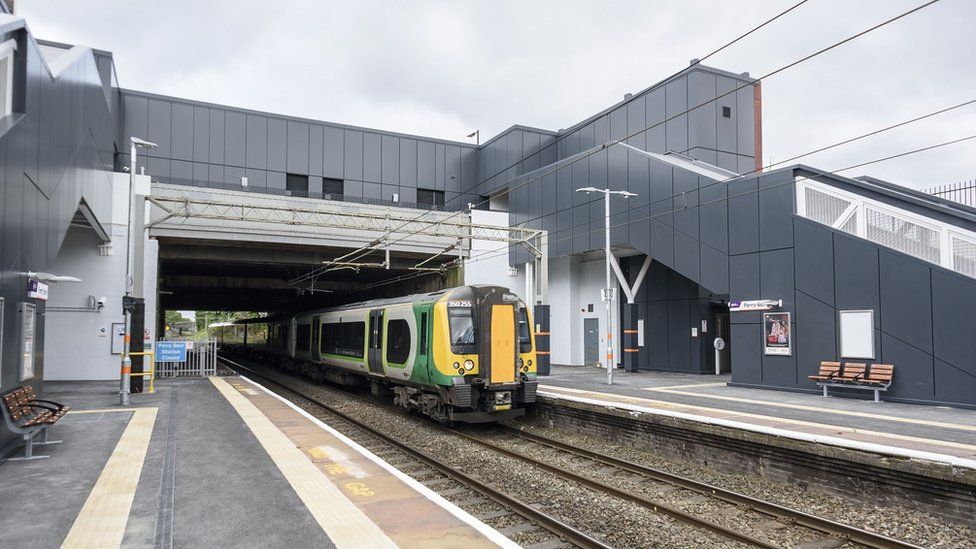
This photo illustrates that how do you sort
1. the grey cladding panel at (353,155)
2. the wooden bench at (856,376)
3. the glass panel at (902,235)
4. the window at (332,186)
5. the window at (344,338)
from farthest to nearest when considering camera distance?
the grey cladding panel at (353,155) → the window at (332,186) → the window at (344,338) → the wooden bench at (856,376) → the glass panel at (902,235)

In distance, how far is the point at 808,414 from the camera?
11.9 meters

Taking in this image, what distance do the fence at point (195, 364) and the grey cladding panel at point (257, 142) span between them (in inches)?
391

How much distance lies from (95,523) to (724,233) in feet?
56.3

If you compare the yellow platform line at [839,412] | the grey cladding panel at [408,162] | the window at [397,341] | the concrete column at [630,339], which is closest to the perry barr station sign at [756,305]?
the yellow platform line at [839,412]

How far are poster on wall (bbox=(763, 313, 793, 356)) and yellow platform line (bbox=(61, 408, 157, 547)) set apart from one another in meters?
15.1

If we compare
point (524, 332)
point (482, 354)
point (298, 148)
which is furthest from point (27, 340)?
point (298, 148)

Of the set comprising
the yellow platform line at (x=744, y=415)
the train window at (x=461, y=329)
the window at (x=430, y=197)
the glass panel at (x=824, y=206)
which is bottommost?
the yellow platform line at (x=744, y=415)

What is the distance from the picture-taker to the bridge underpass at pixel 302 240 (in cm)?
2314

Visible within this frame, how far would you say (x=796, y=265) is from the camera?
1642 cm

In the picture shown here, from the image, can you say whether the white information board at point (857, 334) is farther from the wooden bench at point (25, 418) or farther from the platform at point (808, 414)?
the wooden bench at point (25, 418)

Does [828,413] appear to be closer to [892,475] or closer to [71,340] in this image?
[892,475]

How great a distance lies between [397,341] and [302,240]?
12.2 m

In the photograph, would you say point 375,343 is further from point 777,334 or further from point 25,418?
point 777,334

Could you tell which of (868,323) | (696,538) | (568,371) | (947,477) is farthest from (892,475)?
(568,371)
